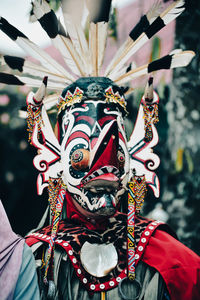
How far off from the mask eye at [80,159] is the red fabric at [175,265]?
465 mm

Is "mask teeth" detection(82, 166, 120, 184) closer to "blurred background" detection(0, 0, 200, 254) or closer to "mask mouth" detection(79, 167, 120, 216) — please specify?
"mask mouth" detection(79, 167, 120, 216)

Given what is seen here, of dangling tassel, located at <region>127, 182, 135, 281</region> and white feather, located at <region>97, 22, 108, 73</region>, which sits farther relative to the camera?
white feather, located at <region>97, 22, 108, 73</region>

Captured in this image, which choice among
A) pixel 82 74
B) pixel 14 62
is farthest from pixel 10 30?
pixel 82 74

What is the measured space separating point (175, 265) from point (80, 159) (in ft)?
1.97

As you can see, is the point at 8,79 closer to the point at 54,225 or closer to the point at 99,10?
the point at 99,10

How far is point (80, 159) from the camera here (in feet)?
4.41

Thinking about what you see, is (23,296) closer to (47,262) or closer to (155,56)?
(47,262)

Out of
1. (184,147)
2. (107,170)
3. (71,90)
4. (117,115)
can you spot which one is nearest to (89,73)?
(71,90)

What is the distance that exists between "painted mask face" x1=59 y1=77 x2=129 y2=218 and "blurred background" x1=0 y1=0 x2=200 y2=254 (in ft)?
2.25

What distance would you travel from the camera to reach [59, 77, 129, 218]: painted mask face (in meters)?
1.29

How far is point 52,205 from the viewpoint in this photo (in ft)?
4.97

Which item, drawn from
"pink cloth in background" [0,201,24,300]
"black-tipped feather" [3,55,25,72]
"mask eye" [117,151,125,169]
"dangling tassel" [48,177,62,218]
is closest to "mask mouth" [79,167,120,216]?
"mask eye" [117,151,125,169]

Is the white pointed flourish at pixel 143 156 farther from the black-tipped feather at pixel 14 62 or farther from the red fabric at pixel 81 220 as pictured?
the black-tipped feather at pixel 14 62

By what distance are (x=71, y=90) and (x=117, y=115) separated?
0.26 metres
